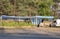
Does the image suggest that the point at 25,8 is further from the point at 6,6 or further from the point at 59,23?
the point at 59,23

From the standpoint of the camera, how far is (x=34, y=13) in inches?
1901

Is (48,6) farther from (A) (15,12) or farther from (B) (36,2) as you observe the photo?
(A) (15,12)

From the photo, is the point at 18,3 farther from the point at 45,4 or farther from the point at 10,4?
the point at 45,4

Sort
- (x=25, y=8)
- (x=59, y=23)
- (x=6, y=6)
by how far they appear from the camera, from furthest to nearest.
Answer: (x=25, y=8), (x=6, y=6), (x=59, y=23)

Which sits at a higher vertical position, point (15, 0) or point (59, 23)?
point (15, 0)

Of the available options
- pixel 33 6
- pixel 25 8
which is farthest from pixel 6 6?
pixel 33 6

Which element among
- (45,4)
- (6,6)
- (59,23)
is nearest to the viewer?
(59,23)

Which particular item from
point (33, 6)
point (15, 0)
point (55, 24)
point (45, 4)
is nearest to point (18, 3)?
point (15, 0)

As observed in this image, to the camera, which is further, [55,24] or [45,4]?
[45,4]

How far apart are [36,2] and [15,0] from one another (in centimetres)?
549

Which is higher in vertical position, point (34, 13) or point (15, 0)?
point (15, 0)

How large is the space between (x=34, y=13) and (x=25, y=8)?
9.37 feet

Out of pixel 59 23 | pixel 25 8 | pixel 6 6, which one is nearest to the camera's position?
pixel 59 23

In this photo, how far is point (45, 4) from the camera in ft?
175
